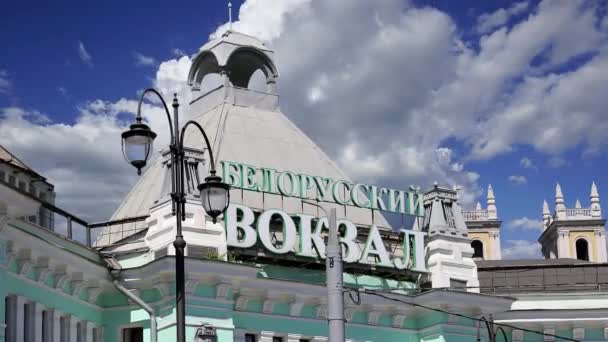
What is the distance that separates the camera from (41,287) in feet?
107

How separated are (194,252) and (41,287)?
580 centimetres

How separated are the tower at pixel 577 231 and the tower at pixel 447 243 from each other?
299 feet

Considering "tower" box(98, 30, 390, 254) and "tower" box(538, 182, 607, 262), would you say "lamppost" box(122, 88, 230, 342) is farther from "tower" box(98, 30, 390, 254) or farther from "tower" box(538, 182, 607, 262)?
"tower" box(538, 182, 607, 262)

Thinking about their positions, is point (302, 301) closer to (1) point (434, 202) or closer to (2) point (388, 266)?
(2) point (388, 266)

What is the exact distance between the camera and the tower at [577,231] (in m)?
133

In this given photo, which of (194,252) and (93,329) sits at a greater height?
(194,252)

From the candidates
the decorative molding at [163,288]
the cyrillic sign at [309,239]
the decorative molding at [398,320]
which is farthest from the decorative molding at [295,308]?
the decorative molding at [163,288]

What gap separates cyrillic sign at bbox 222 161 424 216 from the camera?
133 feet

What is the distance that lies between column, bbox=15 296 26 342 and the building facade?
0.06m

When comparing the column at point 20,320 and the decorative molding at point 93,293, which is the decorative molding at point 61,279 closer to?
the column at point 20,320

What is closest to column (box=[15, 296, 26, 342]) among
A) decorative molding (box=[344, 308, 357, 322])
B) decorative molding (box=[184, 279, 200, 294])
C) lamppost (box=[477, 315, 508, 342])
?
decorative molding (box=[184, 279, 200, 294])

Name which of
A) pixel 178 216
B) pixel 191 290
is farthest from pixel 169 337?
pixel 178 216

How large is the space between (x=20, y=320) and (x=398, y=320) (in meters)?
15.9

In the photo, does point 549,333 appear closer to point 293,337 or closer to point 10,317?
point 293,337
